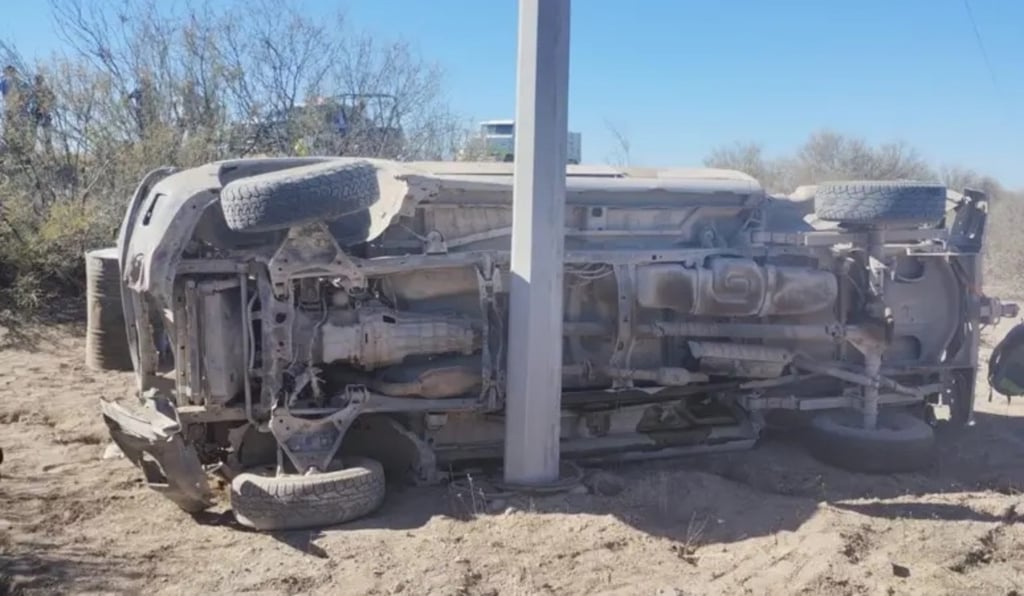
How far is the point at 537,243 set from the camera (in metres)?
4.85

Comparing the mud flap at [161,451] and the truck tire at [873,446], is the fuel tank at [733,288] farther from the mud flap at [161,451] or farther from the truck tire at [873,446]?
the mud flap at [161,451]

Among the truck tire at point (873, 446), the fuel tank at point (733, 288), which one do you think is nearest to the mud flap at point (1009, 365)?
the truck tire at point (873, 446)

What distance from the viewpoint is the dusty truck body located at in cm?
476

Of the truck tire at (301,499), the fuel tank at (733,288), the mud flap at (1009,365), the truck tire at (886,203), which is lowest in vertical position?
the truck tire at (301,499)

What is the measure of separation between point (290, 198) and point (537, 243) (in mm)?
1297

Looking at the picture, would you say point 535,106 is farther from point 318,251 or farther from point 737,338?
point 737,338

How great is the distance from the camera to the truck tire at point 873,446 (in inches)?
225

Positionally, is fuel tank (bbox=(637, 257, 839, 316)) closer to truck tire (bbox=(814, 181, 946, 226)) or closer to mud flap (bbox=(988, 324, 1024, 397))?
truck tire (bbox=(814, 181, 946, 226))

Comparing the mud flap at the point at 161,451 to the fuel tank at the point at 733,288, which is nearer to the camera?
the mud flap at the point at 161,451

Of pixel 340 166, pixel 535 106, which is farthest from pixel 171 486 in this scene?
pixel 535 106

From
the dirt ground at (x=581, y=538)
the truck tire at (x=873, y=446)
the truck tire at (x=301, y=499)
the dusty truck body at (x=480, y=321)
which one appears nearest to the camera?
the dirt ground at (x=581, y=538)

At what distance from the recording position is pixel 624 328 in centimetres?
557

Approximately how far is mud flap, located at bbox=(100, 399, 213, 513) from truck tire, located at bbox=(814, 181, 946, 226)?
4.00 metres

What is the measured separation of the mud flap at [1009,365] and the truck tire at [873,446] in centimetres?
135
